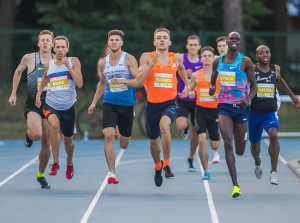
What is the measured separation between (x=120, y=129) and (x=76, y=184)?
3.69 ft

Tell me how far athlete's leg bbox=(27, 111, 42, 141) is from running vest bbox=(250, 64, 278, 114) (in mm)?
3242

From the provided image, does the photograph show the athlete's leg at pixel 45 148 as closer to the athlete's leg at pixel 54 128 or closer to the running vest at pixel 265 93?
the athlete's leg at pixel 54 128

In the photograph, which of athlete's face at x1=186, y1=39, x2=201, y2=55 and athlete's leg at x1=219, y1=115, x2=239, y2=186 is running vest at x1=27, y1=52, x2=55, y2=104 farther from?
athlete's leg at x1=219, y1=115, x2=239, y2=186

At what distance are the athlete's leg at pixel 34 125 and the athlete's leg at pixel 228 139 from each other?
283cm

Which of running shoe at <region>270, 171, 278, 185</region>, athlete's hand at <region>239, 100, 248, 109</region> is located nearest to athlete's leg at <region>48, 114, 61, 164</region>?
athlete's hand at <region>239, 100, 248, 109</region>

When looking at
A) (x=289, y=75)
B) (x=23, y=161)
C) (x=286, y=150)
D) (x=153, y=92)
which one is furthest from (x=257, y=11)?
(x=153, y=92)

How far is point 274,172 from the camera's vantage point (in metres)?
12.3

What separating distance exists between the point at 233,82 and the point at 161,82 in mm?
1401

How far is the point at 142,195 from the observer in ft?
38.5

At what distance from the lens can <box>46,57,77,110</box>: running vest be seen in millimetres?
12484

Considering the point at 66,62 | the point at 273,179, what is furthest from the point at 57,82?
the point at 273,179

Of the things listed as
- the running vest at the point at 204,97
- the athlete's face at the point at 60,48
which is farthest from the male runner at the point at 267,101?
the athlete's face at the point at 60,48

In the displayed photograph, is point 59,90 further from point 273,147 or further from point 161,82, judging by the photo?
point 273,147

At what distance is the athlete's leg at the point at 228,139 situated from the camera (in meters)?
11.3
